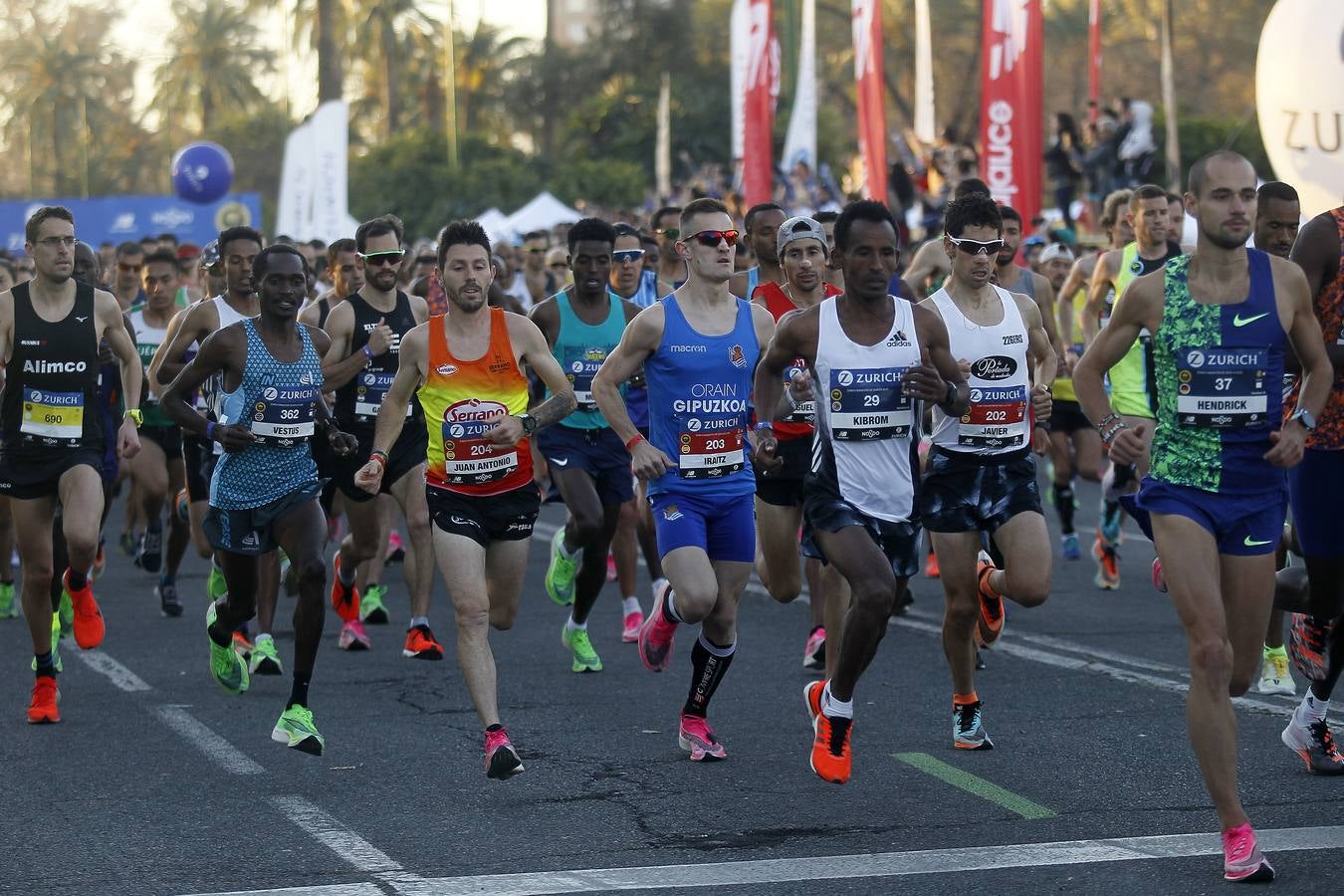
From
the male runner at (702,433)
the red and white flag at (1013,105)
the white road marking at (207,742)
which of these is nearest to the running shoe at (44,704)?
the white road marking at (207,742)

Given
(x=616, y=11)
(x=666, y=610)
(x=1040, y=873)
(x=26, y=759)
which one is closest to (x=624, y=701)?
(x=666, y=610)

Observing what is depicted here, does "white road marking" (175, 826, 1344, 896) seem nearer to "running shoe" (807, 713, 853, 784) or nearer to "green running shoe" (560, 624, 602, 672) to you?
"running shoe" (807, 713, 853, 784)

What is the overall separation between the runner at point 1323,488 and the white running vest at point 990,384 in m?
1.24

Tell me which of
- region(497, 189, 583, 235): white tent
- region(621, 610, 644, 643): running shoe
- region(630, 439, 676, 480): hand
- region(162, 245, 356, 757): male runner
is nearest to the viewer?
region(630, 439, 676, 480): hand

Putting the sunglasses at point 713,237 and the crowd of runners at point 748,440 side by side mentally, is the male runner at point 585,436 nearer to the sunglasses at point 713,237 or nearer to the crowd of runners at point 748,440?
the crowd of runners at point 748,440

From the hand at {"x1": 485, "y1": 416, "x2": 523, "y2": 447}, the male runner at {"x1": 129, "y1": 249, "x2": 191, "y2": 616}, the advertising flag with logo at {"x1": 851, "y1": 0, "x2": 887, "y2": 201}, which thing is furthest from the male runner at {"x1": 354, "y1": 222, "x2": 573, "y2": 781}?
the advertising flag with logo at {"x1": 851, "y1": 0, "x2": 887, "y2": 201}

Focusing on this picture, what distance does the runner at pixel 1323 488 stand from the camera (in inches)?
277

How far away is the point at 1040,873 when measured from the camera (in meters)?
6.10

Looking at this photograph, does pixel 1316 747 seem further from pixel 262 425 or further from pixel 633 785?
pixel 262 425

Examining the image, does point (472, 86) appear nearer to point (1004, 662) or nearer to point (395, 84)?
point (395, 84)

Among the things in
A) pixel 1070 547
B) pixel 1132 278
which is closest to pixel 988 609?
pixel 1132 278

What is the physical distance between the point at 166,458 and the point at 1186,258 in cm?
860

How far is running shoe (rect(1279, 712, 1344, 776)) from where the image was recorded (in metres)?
7.31

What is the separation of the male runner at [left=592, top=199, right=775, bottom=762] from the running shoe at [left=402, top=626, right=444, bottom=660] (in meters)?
2.72
